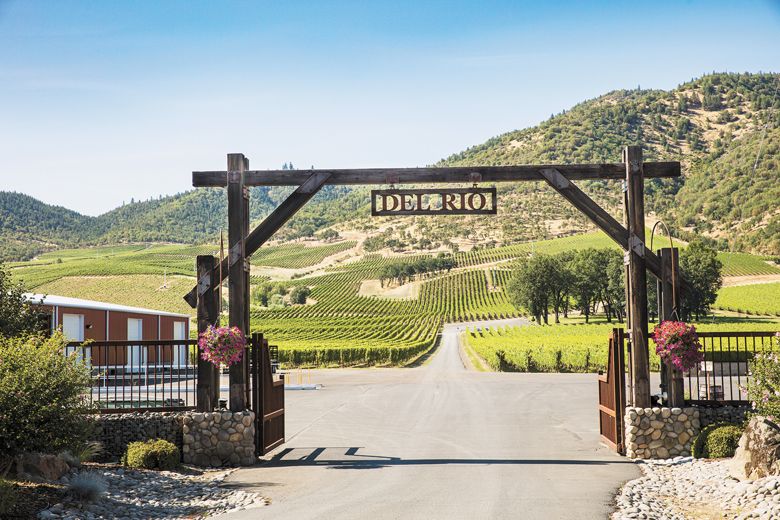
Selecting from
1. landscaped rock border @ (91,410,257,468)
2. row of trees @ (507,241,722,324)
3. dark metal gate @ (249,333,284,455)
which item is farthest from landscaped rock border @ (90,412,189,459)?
row of trees @ (507,241,722,324)

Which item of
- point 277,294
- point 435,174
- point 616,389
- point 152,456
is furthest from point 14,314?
point 277,294

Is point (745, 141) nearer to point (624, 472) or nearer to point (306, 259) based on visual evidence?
point (306, 259)

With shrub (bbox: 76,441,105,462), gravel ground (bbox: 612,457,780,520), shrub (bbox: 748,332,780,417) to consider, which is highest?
shrub (bbox: 748,332,780,417)

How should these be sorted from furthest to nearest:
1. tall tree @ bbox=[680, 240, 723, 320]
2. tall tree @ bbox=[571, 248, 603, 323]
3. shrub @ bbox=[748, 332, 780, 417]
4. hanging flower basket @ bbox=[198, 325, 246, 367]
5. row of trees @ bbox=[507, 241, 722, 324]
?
tall tree @ bbox=[571, 248, 603, 323]
row of trees @ bbox=[507, 241, 722, 324]
tall tree @ bbox=[680, 240, 723, 320]
hanging flower basket @ bbox=[198, 325, 246, 367]
shrub @ bbox=[748, 332, 780, 417]

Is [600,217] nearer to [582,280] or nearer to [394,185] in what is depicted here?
[394,185]

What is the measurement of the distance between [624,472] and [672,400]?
1909 millimetres

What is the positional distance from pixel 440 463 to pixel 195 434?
3935 mm

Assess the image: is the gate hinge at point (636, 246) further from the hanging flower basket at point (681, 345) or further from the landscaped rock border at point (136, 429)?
the landscaped rock border at point (136, 429)

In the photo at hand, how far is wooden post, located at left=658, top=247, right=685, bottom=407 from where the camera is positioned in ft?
39.8

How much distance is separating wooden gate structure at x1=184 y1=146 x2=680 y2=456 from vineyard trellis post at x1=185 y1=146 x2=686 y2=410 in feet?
0.05

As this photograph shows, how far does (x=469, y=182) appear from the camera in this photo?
12344 mm

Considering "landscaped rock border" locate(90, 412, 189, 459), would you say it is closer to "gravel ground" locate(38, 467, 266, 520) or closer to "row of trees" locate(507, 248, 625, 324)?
"gravel ground" locate(38, 467, 266, 520)

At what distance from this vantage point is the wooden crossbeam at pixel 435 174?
495 inches

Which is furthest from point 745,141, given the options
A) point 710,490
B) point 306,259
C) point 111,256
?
point 710,490
